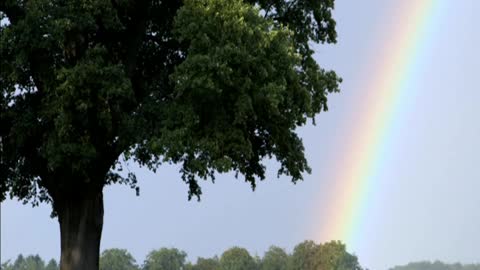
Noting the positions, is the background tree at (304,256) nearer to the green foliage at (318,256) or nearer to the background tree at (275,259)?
the green foliage at (318,256)

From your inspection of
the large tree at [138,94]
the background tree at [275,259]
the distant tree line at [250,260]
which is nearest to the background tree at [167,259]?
the distant tree line at [250,260]

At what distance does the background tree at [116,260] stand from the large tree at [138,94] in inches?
5515

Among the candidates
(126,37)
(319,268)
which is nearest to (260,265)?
(319,268)

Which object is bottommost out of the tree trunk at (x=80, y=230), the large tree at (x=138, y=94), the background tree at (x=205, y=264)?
the tree trunk at (x=80, y=230)

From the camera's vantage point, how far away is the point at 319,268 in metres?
148

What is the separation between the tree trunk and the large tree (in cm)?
4

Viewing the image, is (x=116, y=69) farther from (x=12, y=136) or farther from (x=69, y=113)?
(x=12, y=136)

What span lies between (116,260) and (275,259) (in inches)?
1586

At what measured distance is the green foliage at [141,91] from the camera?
68.1 feet

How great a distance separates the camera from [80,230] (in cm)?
2462

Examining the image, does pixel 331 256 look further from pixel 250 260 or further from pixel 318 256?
pixel 250 260

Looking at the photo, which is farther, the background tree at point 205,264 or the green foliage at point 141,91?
the background tree at point 205,264

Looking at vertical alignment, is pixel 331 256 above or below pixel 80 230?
above

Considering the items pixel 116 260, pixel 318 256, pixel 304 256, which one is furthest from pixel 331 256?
pixel 116 260
